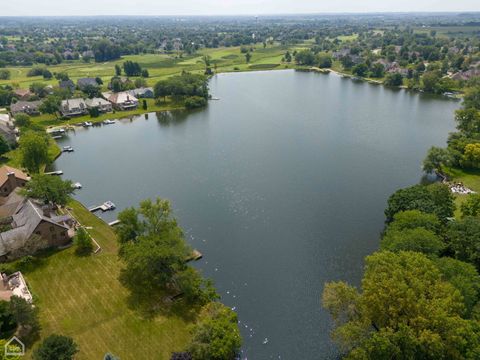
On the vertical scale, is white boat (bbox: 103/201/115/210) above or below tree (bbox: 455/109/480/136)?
below

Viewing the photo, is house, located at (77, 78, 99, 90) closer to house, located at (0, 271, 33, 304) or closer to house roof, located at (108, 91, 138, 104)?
house roof, located at (108, 91, 138, 104)

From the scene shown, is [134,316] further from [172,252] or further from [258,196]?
[258,196]

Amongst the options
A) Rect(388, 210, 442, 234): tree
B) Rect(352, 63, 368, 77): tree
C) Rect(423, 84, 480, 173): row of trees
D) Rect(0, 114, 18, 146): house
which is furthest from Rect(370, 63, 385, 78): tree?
Rect(0, 114, 18, 146): house

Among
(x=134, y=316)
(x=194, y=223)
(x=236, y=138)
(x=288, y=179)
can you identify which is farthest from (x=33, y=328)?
(x=236, y=138)

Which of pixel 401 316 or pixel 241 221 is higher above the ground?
pixel 401 316

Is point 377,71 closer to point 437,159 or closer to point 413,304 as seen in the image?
point 437,159

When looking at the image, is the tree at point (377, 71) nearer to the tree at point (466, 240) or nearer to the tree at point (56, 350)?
the tree at point (466, 240)
